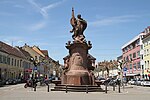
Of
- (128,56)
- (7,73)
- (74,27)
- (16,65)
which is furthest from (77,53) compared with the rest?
(128,56)

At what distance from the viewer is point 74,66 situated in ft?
101

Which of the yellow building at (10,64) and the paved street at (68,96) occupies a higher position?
the yellow building at (10,64)

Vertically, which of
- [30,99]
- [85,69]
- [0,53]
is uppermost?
[0,53]

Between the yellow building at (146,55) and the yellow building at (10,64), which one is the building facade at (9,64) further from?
the yellow building at (146,55)

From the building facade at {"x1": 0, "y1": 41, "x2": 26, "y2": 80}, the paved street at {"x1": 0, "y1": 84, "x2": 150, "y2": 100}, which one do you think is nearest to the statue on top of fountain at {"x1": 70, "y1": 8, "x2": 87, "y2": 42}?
the paved street at {"x1": 0, "y1": 84, "x2": 150, "y2": 100}

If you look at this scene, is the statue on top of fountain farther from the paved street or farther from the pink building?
the pink building

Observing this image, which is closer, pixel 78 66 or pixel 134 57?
pixel 78 66

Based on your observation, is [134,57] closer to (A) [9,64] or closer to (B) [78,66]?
(A) [9,64]

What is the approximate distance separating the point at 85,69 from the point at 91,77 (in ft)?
3.53

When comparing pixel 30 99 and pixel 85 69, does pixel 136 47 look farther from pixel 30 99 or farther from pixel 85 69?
pixel 30 99

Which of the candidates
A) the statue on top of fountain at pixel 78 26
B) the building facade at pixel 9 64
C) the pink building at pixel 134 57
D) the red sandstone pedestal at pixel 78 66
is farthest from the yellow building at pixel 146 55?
the red sandstone pedestal at pixel 78 66

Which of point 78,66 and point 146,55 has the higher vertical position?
point 146,55

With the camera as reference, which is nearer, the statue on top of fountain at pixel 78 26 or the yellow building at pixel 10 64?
the statue on top of fountain at pixel 78 26

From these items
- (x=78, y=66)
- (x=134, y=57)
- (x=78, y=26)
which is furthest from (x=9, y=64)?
(x=78, y=66)
